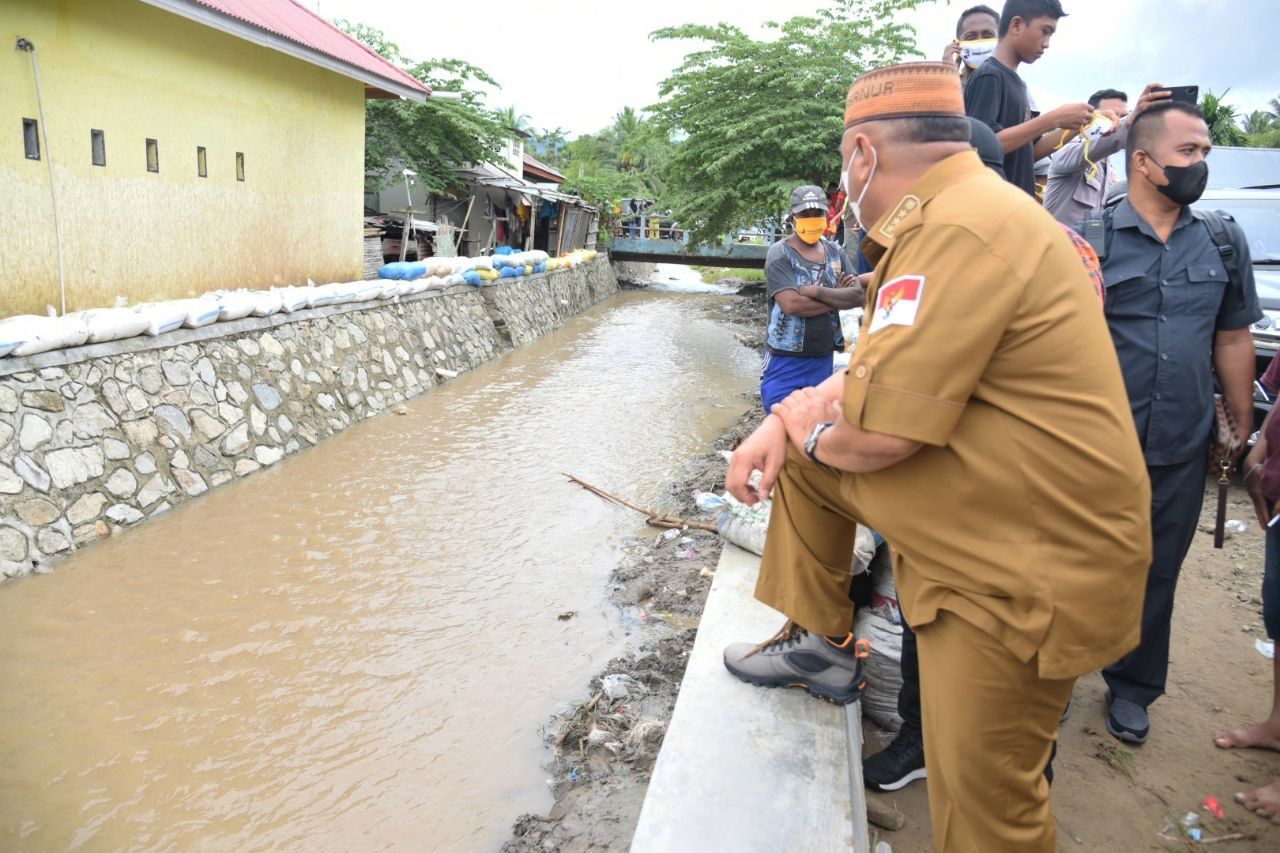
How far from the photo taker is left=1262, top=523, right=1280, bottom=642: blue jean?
8.75 feet

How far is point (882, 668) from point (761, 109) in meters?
13.0

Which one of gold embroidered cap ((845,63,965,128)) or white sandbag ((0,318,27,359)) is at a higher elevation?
gold embroidered cap ((845,63,965,128))

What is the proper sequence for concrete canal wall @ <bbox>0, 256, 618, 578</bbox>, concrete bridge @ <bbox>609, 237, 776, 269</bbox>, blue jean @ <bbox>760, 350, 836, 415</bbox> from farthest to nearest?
concrete bridge @ <bbox>609, 237, 776, 269</bbox> < concrete canal wall @ <bbox>0, 256, 618, 578</bbox> < blue jean @ <bbox>760, 350, 836, 415</bbox>

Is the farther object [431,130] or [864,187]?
[431,130]

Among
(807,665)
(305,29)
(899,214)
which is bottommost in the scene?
(807,665)

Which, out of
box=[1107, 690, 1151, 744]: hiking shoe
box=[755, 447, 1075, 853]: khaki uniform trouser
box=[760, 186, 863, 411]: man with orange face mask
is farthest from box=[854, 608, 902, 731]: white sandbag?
box=[760, 186, 863, 411]: man with orange face mask

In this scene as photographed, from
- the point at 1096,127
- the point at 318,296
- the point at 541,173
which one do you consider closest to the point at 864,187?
the point at 1096,127

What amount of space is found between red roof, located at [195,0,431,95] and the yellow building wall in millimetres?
350

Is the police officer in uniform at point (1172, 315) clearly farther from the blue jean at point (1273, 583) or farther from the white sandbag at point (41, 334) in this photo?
the white sandbag at point (41, 334)

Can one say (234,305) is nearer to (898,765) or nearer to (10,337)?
(10,337)

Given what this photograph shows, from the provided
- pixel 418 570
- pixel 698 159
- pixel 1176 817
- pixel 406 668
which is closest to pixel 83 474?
pixel 418 570

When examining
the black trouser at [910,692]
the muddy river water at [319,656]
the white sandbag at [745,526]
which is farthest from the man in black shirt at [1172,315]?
the muddy river water at [319,656]

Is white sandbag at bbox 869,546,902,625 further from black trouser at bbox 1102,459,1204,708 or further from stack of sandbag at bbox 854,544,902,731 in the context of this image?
black trouser at bbox 1102,459,1204,708

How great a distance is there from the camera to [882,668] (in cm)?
277
